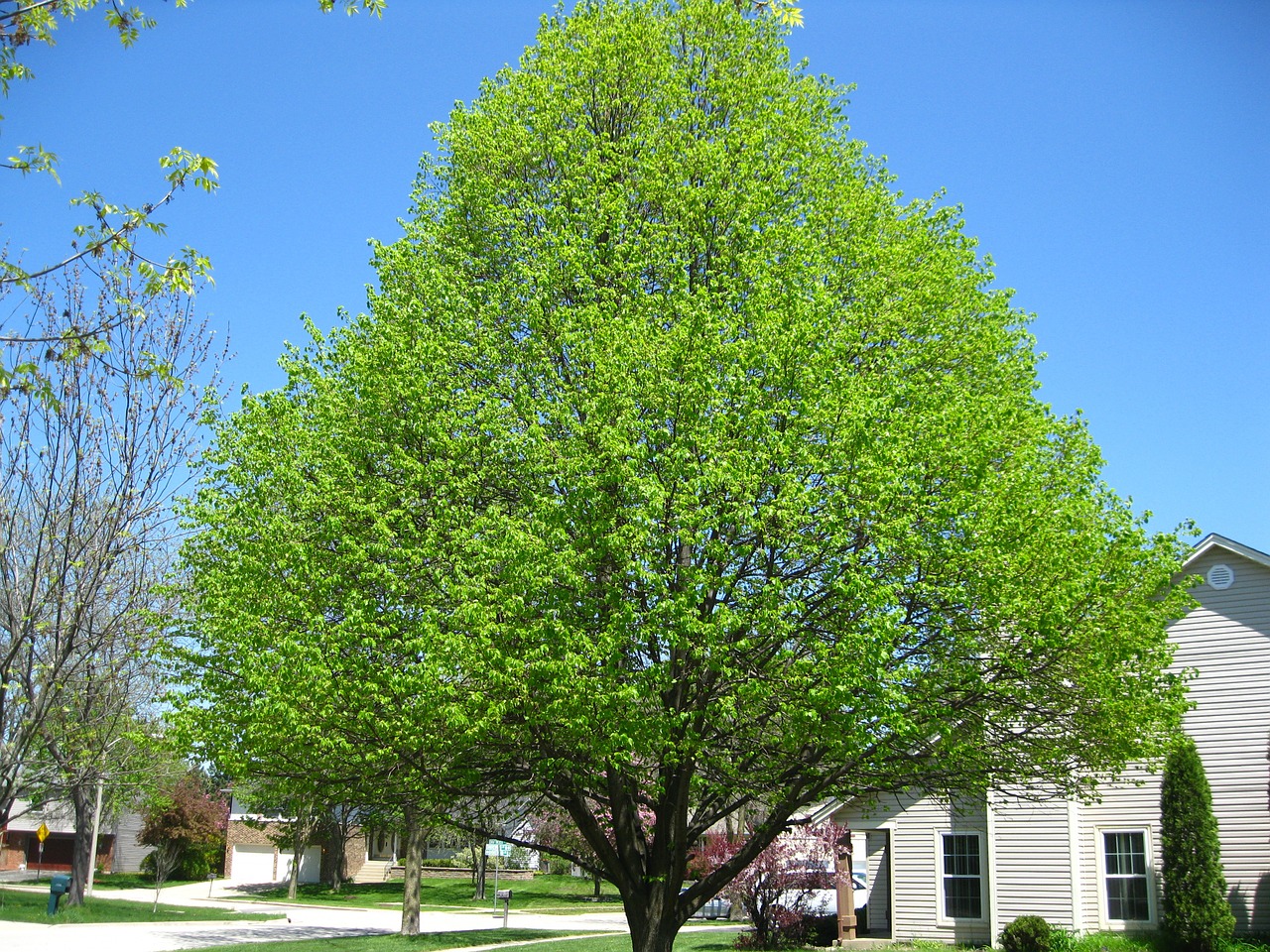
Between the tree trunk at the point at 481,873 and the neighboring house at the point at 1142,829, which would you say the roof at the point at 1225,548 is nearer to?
the neighboring house at the point at 1142,829

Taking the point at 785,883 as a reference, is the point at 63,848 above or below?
below

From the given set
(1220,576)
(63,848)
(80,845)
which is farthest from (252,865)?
(1220,576)

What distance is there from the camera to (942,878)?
23109 mm

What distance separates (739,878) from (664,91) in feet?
66.2

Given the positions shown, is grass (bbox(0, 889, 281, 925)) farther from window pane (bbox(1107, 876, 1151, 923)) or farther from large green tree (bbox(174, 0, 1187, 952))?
window pane (bbox(1107, 876, 1151, 923))

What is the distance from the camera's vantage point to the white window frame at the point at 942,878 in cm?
2239

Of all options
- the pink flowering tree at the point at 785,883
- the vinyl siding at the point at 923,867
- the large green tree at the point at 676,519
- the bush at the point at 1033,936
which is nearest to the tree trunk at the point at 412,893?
the pink flowering tree at the point at 785,883

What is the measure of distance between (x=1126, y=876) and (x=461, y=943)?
16.9 meters

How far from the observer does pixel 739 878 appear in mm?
27172

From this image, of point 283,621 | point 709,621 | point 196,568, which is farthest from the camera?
point 196,568

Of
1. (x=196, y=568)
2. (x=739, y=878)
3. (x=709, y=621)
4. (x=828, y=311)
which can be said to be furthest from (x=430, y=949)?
(x=828, y=311)

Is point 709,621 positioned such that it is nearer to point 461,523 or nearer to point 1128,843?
point 461,523

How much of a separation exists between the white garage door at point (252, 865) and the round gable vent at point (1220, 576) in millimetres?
60241

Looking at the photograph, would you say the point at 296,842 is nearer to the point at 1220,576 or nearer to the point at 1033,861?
the point at 1033,861
